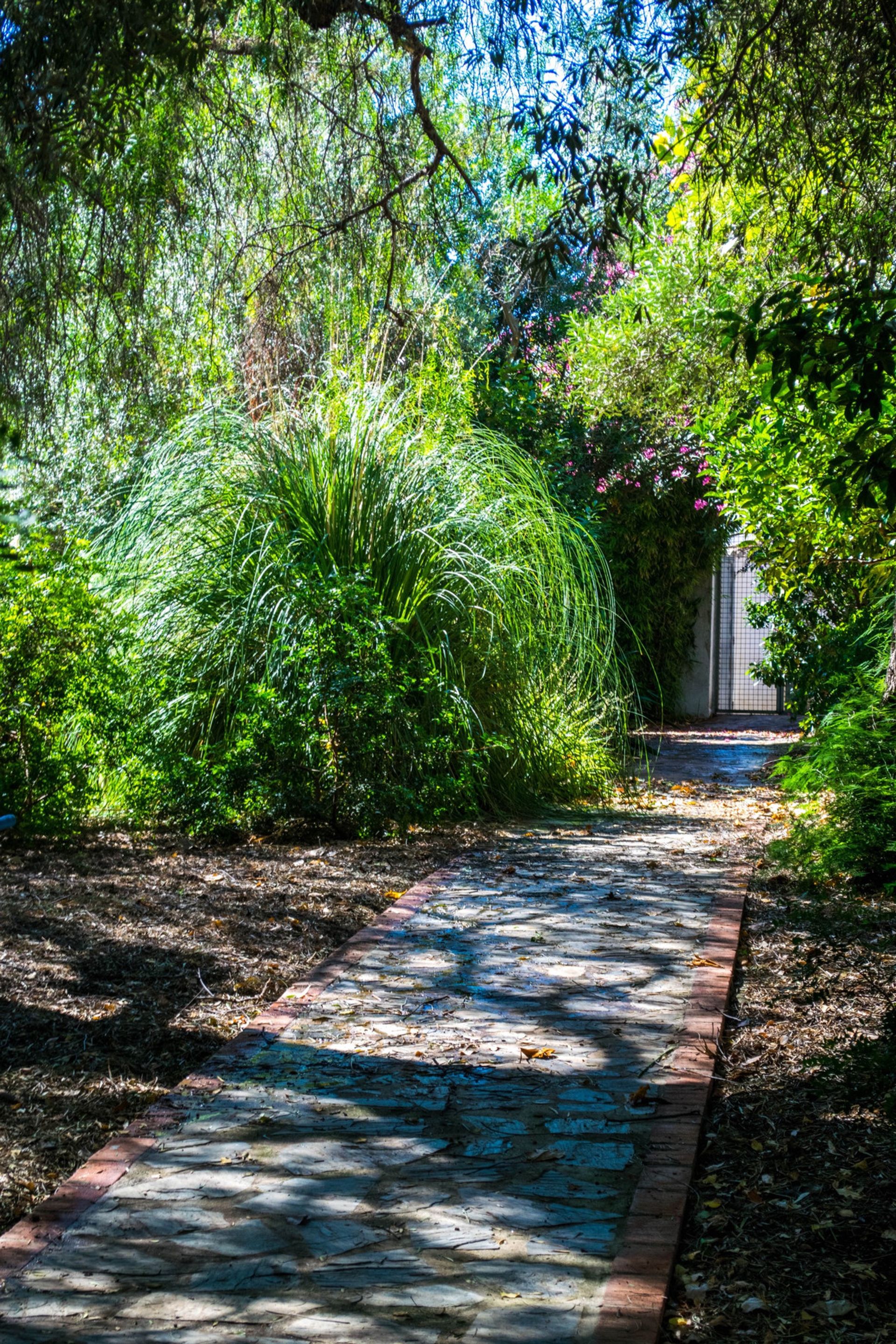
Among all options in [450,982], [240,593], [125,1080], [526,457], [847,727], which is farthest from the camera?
[526,457]

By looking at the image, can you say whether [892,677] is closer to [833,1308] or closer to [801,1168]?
[801,1168]

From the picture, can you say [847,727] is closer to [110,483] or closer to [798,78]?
[798,78]

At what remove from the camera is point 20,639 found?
20.2 feet

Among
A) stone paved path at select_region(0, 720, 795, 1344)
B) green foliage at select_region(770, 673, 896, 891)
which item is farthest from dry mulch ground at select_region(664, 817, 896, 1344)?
green foliage at select_region(770, 673, 896, 891)

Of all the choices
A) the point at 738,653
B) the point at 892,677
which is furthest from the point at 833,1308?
the point at 738,653

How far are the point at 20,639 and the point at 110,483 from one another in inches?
112

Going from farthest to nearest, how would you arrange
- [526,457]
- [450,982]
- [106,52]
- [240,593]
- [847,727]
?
[526,457] → [240,593] → [847,727] → [106,52] → [450,982]

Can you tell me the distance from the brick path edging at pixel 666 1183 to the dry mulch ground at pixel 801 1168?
0.04 meters

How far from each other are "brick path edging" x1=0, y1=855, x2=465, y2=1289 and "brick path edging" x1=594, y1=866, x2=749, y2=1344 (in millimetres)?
1168

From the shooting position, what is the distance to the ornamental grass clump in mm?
6602

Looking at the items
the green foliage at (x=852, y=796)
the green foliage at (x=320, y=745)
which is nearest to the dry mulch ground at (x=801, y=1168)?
the green foliage at (x=852, y=796)

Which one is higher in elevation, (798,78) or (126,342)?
(798,78)

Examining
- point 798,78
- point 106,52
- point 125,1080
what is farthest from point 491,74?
point 125,1080

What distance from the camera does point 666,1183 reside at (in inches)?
110
